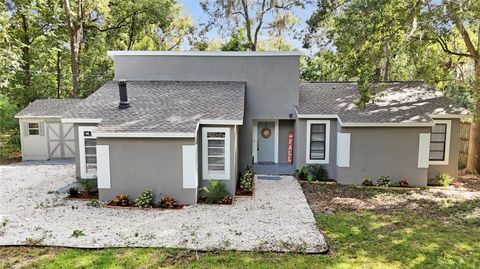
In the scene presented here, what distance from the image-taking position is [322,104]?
13547mm

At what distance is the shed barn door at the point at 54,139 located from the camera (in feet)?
54.9

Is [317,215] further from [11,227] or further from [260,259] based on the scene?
[11,227]

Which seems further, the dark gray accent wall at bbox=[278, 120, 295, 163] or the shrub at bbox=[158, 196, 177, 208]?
the dark gray accent wall at bbox=[278, 120, 295, 163]

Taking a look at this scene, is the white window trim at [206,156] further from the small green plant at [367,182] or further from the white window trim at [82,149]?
the small green plant at [367,182]

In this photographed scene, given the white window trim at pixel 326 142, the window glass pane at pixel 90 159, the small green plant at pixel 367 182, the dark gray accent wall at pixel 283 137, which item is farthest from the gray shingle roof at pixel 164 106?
the small green plant at pixel 367 182

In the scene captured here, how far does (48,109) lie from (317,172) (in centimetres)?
1405

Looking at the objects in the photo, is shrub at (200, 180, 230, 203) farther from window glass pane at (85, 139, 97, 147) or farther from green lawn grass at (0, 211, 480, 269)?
window glass pane at (85, 139, 97, 147)

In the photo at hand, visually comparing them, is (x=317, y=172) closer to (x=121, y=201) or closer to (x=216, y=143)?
(x=216, y=143)

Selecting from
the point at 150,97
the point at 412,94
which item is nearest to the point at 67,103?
the point at 150,97

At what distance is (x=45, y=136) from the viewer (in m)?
16.8

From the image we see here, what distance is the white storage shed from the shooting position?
16.6 metres

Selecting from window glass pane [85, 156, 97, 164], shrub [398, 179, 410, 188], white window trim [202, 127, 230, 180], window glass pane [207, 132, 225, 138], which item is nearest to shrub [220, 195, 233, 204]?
white window trim [202, 127, 230, 180]

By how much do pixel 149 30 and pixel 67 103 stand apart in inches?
414

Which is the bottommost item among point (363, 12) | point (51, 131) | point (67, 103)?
point (51, 131)
